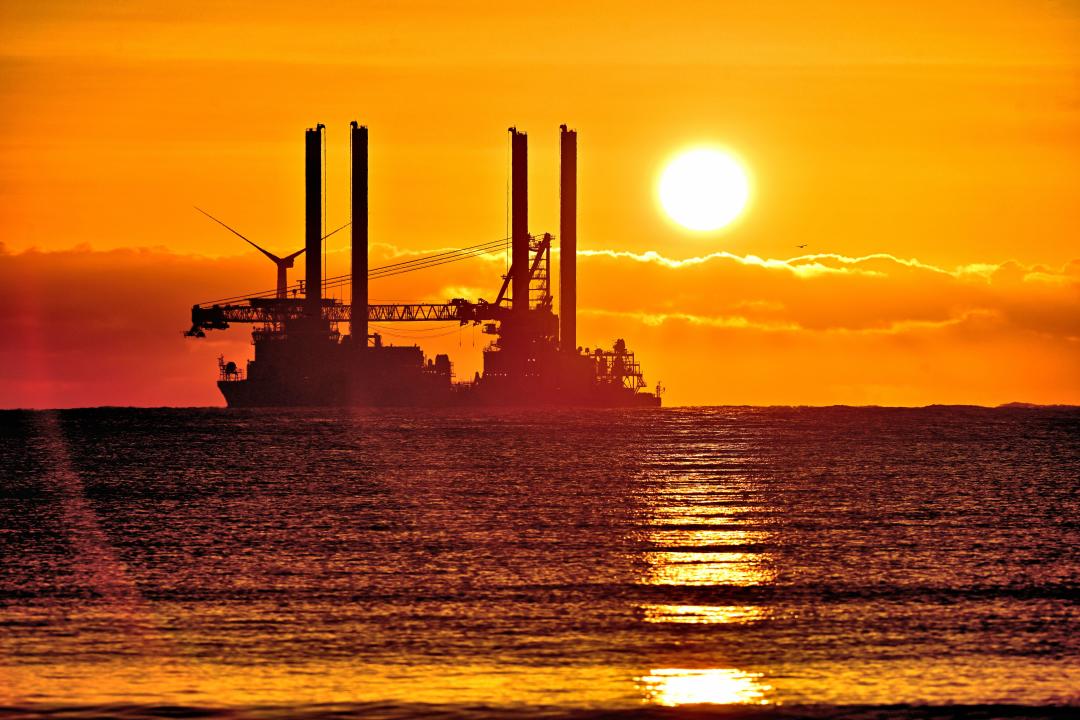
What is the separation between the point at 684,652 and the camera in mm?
31812

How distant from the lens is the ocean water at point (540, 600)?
2756cm

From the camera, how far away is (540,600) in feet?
129

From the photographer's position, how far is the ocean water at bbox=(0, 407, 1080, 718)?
90.4 ft

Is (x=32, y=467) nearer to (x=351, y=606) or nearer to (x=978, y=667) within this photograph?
(x=351, y=606)

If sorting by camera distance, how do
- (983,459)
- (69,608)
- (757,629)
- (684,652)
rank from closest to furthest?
(684,652)
(757,629)
(69,608)
(983,459)

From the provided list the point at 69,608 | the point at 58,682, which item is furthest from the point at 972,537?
the point at 58,682

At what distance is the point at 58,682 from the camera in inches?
1113

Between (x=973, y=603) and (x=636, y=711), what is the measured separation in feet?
51.5

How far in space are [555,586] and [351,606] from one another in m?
6.43

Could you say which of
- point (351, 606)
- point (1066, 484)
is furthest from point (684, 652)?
point (1066, 484)

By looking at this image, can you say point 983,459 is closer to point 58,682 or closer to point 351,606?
point 351,606

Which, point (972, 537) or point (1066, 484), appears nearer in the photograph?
point (972, 537)

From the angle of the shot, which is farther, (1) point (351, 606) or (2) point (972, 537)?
(2) point (972, 537)

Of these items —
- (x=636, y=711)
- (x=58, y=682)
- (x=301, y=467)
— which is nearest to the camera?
(x=636, y=711)
